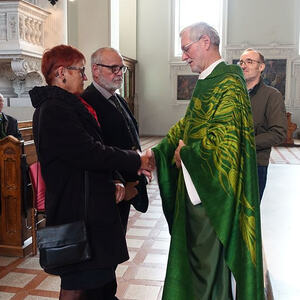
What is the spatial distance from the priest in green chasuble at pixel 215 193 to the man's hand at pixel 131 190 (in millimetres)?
339

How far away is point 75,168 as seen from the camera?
6.07 ft

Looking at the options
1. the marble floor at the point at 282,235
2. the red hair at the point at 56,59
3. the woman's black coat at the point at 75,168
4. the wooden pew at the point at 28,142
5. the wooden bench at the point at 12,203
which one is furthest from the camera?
the wooden pew at the point at 28,142

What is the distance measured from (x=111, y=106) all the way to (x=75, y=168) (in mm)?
720

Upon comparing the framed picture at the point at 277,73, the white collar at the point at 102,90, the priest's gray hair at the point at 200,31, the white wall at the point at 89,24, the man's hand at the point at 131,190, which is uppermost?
the white wall at the point at 89,24

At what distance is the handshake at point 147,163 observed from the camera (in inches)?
83.3

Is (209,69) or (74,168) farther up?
(209,69)

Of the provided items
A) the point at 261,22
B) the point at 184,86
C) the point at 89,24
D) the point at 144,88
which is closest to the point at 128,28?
the point at 144,88

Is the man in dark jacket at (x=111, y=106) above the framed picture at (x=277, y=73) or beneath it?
beneath

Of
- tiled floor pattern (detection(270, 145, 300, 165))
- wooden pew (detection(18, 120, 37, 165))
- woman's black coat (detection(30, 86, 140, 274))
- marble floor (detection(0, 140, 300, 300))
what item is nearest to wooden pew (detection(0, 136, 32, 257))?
marble floor (detection(0, 140, 300, 300))

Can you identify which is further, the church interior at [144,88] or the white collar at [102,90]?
the church interior at [144,88]

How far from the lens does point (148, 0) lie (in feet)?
53.2

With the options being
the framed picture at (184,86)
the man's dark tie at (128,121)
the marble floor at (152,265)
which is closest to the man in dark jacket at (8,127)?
Result: the marble floor at (152,265)

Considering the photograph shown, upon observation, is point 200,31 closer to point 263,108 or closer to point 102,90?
point 102,90

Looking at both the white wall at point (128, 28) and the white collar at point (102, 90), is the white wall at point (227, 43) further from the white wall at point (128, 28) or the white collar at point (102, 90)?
the white collar at point (102, 90)
